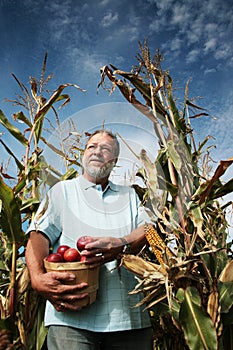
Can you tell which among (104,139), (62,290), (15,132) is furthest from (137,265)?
(15,132)

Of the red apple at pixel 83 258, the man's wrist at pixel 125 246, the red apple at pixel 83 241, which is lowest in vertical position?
the red apple at pixel 83 258

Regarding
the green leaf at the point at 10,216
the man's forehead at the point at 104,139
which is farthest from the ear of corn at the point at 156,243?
the green leaf at the point at 10,216

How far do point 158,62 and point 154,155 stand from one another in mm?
775

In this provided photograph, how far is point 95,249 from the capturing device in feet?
4.91

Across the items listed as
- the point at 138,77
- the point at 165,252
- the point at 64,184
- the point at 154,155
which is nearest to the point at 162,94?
the point at 138,77

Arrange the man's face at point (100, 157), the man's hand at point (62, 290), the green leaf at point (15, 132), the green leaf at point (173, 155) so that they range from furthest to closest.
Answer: the green leaf at point (15, 132) < the green leaf at point (173, 155) < the man's face at point (100, 157) < the man's hand at point (62, 290)

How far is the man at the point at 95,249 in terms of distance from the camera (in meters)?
1.52

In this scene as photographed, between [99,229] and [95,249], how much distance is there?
0.39 ft

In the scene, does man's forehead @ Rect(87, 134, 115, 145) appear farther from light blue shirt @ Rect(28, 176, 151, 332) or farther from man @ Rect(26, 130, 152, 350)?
light blue shirt @ Rect(28, 176, 151, 332)

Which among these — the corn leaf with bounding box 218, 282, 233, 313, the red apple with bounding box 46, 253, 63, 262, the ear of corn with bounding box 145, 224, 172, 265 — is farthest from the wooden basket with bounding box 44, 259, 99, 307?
the corn leaf with bounding box 218, 282, 233, 313

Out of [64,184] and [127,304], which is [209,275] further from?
[64,184]

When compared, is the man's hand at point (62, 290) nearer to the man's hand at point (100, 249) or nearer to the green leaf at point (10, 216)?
the man's hand at point (100, 249)

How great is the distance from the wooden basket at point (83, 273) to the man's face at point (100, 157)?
51 cm

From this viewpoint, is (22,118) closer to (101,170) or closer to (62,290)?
(101,170)
